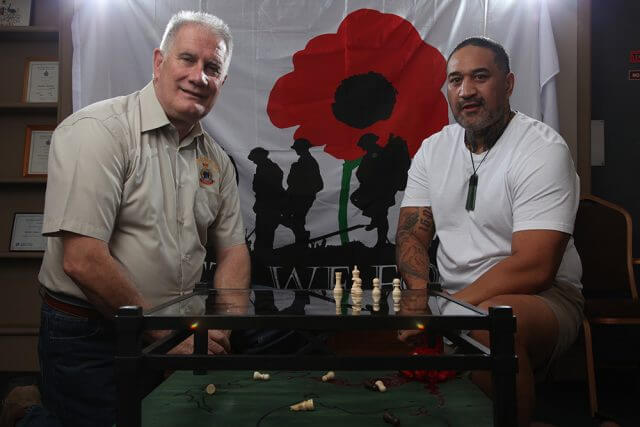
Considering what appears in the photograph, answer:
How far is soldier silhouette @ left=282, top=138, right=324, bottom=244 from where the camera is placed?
3.50m

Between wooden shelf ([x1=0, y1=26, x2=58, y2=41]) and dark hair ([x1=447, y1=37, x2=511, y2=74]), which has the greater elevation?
wooden shelf ([x1=0, y1=26, x2=58, y2=41])

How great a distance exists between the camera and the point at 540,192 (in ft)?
7.33

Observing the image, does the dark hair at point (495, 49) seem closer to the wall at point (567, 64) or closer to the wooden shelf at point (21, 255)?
the wall at point (567, 64)

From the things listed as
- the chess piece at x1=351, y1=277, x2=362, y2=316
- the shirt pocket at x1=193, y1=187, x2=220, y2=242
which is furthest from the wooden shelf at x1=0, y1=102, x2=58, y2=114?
the chess piece at x1=351, y1=277, x2=362, y2=316

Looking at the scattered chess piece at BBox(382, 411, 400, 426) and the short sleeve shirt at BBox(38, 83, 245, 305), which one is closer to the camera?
the scattered chess piece at BBox(382, 411, 400, 426)

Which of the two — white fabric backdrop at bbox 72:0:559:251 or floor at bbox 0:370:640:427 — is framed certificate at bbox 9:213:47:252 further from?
white fabric backdrop at bbox 72:0:559:251

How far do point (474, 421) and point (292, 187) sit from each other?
2134 mm

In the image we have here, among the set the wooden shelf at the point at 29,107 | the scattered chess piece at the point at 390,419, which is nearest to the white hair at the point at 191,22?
the scattered chess piece at the point at 390,419

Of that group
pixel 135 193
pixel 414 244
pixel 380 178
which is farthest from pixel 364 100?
pixel 135 193

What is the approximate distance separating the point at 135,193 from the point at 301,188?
156 centimetres

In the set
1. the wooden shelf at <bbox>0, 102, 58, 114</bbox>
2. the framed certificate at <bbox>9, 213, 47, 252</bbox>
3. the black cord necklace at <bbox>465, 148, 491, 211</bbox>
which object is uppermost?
the wooden shelf at <bbox>0, 102, 58, 114</bbox>

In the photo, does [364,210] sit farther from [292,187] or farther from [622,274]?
[622,274]

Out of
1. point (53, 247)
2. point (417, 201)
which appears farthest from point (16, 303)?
point (417, 201)

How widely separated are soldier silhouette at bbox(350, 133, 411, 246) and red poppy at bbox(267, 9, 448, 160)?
47 millimetres
